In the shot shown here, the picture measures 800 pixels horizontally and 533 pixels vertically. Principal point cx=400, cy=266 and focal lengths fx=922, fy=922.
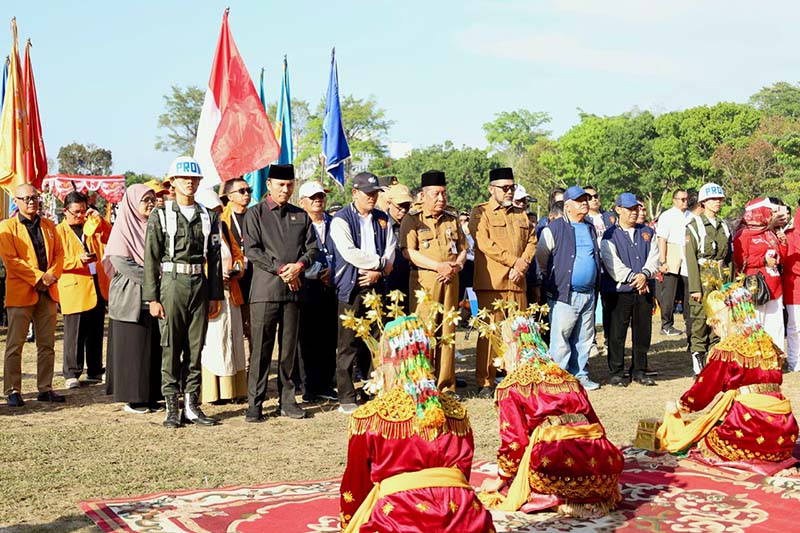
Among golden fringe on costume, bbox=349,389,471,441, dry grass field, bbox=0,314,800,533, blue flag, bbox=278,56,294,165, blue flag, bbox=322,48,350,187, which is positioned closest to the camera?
golden fringe on costume, bbox=349,389,471,441

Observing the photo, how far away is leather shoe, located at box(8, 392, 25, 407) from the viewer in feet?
27.9

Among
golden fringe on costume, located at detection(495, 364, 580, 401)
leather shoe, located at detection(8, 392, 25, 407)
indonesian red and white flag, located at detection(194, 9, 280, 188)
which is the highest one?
indonesian red and white flag, located at detection(194, 9, 280, 188)

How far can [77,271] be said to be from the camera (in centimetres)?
987

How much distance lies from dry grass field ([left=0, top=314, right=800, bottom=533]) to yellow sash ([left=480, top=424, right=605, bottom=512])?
4.62 ft

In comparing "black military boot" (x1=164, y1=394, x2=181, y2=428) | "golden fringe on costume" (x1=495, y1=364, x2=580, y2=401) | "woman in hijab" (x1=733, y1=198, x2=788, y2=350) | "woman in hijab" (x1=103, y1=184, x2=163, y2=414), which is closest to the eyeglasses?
"woman in hijab" (x1=103, y1=184, x2=163, y2=414)

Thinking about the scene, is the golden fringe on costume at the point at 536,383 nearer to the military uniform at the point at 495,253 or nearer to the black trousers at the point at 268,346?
the black trousers at the point at 268,346

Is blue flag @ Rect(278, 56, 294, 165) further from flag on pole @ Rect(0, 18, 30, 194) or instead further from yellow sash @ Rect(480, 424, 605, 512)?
yellow sash @ Rect(480, 424, 605, 512)

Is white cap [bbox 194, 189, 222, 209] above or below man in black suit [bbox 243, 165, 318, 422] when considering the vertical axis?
above

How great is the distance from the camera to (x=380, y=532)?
3.64 metres

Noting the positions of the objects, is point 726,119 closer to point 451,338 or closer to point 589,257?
point 589,257

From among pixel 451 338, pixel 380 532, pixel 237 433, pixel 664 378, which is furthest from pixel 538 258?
pixel 380 532

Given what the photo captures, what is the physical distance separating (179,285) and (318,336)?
192 centimetres

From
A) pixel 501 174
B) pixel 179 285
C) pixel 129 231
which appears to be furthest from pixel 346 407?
pixel 501 174

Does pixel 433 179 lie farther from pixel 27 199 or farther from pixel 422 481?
pixel 422 481
